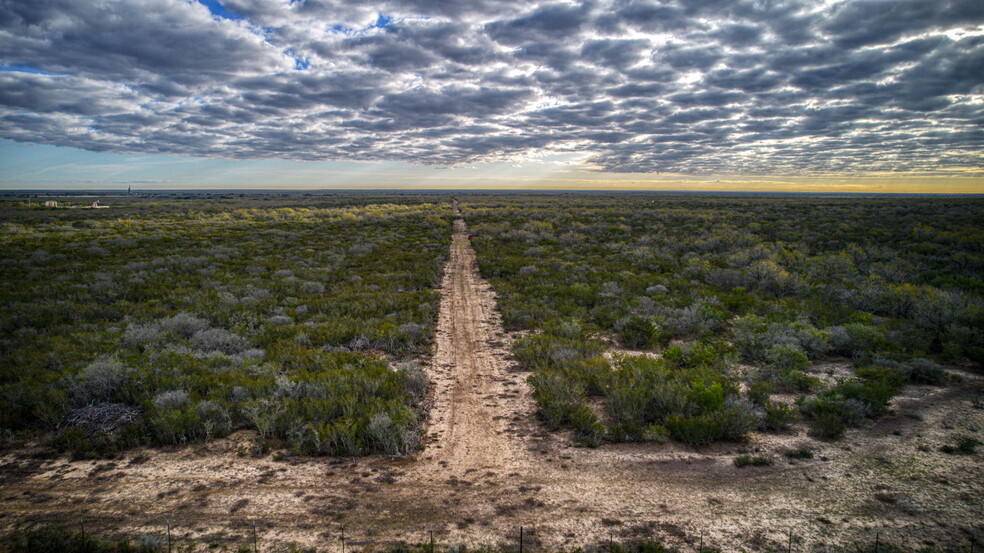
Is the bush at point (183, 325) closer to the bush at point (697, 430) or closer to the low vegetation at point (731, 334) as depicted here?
the low vegetation at point (731, 334)

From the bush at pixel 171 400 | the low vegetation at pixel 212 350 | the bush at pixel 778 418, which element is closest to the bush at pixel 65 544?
the low vegetation at pixel 212 350

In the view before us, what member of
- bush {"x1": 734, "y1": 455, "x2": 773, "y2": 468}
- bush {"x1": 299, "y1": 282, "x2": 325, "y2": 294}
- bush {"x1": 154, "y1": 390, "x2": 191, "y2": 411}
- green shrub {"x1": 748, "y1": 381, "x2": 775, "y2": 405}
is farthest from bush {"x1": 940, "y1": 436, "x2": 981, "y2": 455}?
bush {"x1": 299, "y1": 282, "x2": 325, "y2": 294}

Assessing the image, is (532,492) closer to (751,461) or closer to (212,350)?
(751,461)

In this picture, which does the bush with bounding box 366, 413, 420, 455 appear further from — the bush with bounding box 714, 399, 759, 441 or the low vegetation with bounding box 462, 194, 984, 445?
the bush with bounding box 714, 399, 759, 441

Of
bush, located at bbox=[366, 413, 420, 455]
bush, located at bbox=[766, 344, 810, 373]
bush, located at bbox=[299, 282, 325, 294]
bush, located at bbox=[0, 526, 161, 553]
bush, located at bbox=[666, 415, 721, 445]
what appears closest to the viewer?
bush, located at bbox=[0, 526, 161, 553]

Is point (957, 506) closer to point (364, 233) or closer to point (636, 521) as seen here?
point (636, 521)

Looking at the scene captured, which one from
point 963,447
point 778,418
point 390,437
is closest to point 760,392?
point 778,418
